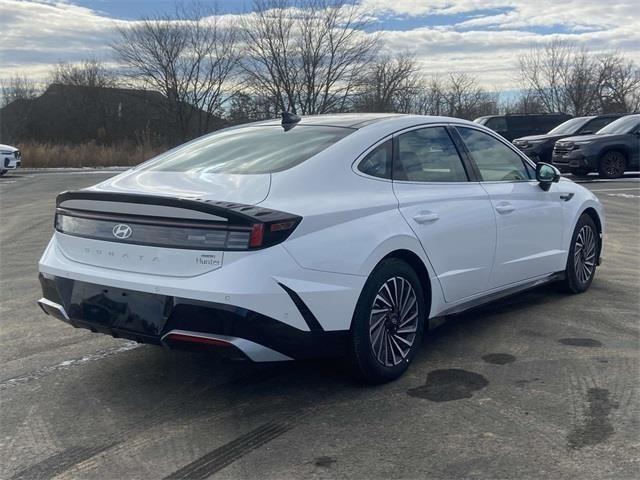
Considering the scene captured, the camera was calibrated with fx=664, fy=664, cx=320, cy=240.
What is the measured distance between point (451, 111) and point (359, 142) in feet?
164

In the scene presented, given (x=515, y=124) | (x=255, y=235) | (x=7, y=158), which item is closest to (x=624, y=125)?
(x=515, y=124)

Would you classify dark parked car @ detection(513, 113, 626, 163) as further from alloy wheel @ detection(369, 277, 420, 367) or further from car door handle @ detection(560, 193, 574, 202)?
alloy wheel @ detection(369, 277, 420, 367)

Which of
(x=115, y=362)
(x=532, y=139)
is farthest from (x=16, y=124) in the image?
(x=115, y=362)

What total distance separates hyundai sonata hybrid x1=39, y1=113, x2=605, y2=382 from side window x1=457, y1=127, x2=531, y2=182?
4 cm

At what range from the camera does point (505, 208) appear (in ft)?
16.0

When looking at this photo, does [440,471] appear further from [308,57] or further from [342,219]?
[308,57]

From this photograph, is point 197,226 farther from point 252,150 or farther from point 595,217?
point 595,217

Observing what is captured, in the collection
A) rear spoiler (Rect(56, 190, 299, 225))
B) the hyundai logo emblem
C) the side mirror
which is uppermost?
the side mirror

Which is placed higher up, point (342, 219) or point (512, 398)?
point (342, 219)

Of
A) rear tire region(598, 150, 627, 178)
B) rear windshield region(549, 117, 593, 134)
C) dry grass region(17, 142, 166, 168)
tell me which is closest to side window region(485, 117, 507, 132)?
rear windshield region(549, 117, 593, 134)

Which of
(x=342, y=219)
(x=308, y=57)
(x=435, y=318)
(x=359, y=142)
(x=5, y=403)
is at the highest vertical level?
(x=308, y=57)

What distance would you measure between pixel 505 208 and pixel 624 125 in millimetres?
15422

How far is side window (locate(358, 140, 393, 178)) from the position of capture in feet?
13.2

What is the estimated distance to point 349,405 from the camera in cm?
362
